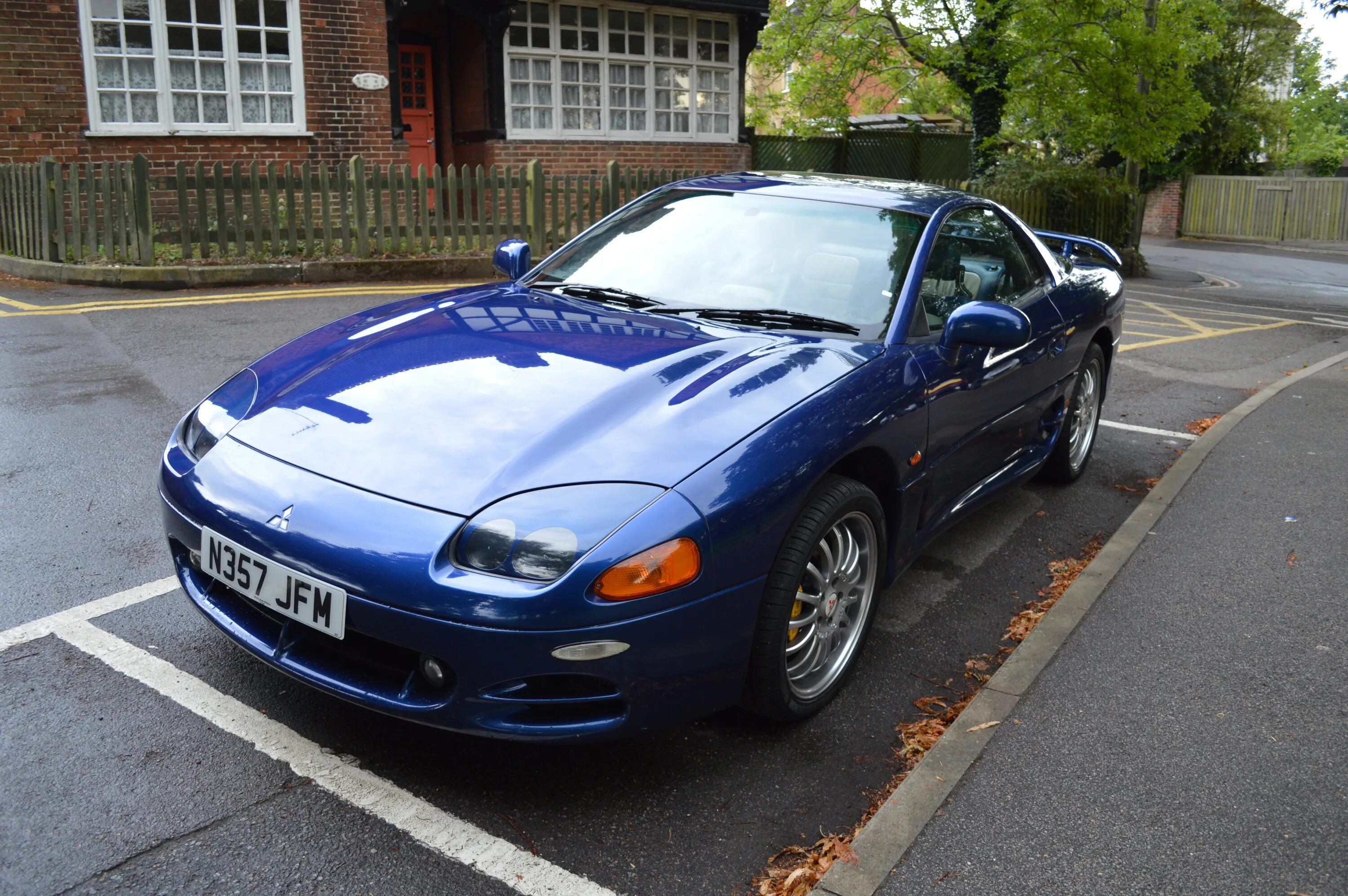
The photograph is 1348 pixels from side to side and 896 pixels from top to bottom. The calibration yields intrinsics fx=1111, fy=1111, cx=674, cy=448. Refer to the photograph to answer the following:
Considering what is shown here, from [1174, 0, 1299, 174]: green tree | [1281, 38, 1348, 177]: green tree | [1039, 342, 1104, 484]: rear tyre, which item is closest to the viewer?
[1039, 342, 1104, 484]: rear tyre

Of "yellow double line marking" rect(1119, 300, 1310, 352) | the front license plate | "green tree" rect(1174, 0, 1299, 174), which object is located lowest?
"yellow double line marking" rect(1119, 300, 1310, 352)

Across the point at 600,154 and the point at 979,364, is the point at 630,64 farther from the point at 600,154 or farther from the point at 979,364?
the point at 979,364

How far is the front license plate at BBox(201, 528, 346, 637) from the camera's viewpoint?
8.64ft

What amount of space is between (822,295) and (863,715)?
1.43 m

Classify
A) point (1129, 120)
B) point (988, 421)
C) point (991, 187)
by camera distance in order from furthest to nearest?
point (991, 187)
point (1129, 120)
point (988, 421)

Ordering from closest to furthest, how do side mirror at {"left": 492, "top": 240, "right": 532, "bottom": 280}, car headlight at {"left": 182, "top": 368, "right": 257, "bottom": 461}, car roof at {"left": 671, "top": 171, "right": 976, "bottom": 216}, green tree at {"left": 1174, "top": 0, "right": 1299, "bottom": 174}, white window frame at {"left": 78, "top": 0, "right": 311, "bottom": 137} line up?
car headlight at {"left": 182, "top": 368, "right": 257, "bottom": 461}, car roof at {"left": 671, "top": 171, "right": 976, "bottom": 216}, side mirror at {"left": 492, "top": 240, "right": 532, "bottom": 280}, white window frame at {"left": 78, "top": 0, "right": 311, "bottom": 137}, green tree at {"left": 1174, "top": 0, "right": 1299, "bottom": 174}

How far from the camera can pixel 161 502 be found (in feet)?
10.5

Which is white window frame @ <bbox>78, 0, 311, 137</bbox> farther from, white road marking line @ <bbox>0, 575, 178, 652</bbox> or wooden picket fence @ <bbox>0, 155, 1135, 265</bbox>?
white road marking line @ <bbox>0, 575, 178, 652</bbox>

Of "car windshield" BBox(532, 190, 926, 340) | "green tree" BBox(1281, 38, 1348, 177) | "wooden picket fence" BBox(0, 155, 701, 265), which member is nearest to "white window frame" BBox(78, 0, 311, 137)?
"wooden picket fence" BBox(0, 155, 701, 265)

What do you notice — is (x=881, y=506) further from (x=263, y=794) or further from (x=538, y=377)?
(x=263, y=794)

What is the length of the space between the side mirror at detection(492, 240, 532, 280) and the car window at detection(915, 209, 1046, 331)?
5.55ft

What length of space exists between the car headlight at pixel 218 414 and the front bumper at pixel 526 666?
473 millimetres

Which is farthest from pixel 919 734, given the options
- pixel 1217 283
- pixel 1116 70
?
pixel 1217 283

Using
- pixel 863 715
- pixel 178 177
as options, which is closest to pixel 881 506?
pixel 863 715
